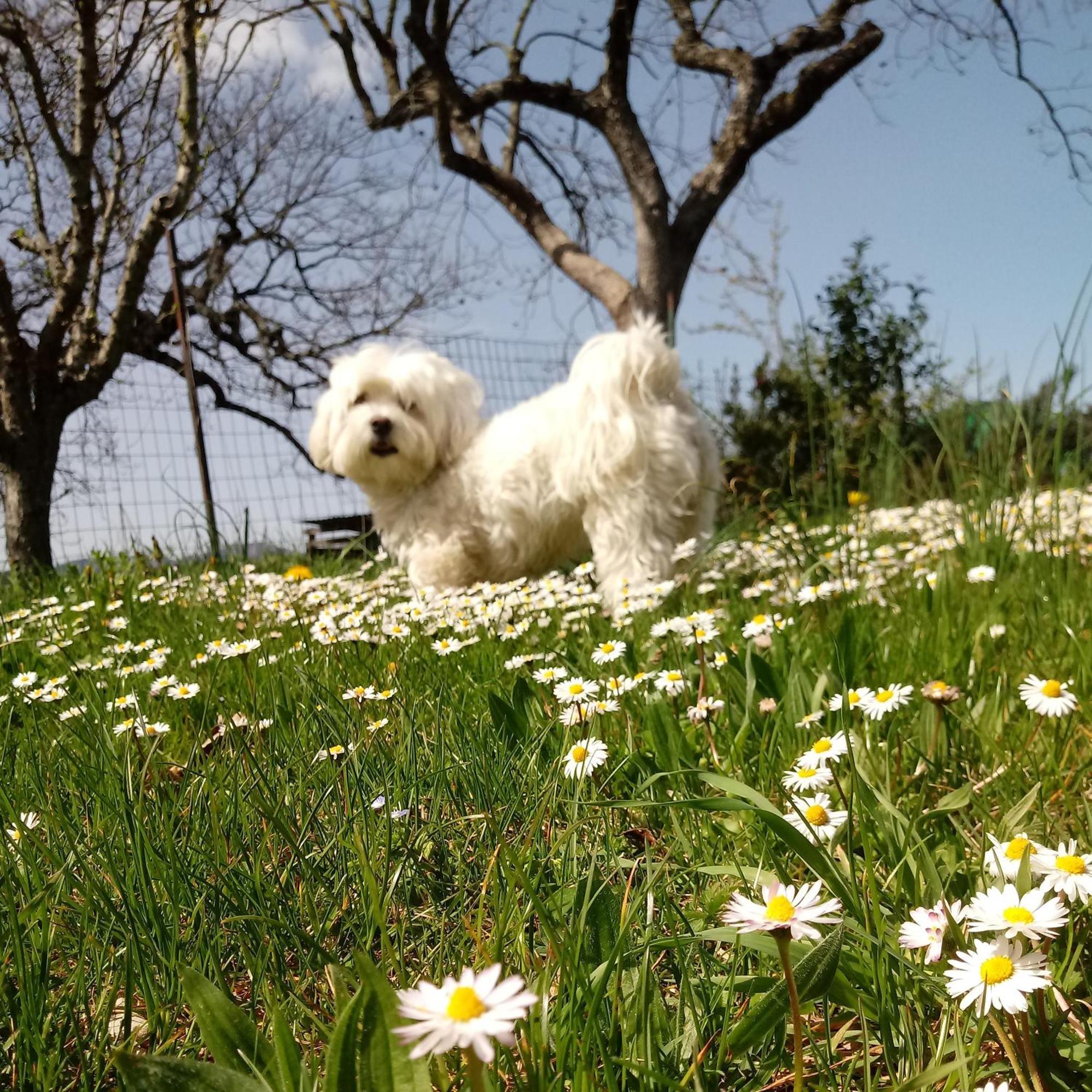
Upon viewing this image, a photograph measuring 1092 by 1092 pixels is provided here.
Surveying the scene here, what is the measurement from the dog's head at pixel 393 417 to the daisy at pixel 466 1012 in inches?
169

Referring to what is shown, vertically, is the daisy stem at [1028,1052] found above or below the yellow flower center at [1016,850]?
below

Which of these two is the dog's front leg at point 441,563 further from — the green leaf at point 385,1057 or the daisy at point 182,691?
the green leaf at point 385,1057

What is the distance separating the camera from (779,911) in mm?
762

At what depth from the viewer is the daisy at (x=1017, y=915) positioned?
30.9 inches

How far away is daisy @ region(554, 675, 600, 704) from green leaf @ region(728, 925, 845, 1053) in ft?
2.25

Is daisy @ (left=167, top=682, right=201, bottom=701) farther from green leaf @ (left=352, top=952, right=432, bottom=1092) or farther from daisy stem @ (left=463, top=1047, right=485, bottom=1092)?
daisy stem @ (left=463, top=1047, right=485, bottom=1092)

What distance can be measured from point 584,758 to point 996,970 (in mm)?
714

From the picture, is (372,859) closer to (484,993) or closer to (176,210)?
(484,993)

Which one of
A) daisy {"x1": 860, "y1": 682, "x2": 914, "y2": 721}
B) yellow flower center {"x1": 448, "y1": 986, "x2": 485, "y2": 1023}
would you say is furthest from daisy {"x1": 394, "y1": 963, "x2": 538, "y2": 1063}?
daisy {"x1": 860, "y1": 682, "x2": 914, "y2": 721}

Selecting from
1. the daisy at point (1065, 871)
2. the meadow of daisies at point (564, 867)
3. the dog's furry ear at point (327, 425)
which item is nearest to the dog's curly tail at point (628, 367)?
the dog's furry ear at point (327, 425)

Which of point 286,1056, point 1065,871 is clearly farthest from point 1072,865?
point 286,1056

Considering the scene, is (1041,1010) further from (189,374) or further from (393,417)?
(189,374)

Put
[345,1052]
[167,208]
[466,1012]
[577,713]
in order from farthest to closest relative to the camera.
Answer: [167,208] → [577,713] → [345,1052] → [466,1012]

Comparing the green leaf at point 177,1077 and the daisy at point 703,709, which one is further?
the daisy at point 703,709
